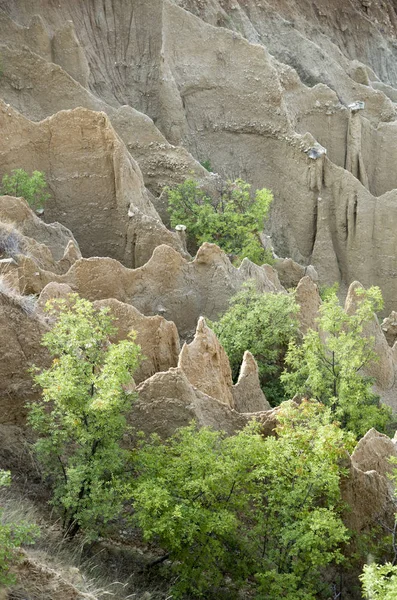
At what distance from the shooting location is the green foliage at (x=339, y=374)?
18188 mm

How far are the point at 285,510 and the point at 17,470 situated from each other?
4.10 m

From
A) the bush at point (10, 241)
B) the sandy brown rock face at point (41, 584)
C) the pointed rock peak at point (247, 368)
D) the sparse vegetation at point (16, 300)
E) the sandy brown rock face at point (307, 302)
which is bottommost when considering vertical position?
Answer: the sandy brown rock face at point (41, 584)

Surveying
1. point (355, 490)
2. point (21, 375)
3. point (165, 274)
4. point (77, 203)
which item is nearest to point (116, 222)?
point (77, 203)

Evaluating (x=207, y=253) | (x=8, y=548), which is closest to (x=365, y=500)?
(x=8, y=548)

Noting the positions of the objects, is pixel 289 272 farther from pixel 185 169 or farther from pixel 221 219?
pixel 185 169

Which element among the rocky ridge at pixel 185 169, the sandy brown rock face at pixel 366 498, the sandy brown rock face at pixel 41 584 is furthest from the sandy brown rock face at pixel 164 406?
the sandy brown rock face at pixel 41 584

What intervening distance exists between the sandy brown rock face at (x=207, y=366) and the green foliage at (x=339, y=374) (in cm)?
245

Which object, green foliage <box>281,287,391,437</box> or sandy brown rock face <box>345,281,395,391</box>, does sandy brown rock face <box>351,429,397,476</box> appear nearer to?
green foliage <box>281,287,391,437</box>

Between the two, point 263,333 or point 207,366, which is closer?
point 207,366

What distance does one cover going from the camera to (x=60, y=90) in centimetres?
2978

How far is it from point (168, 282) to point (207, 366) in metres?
5.22

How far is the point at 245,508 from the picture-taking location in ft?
41.0

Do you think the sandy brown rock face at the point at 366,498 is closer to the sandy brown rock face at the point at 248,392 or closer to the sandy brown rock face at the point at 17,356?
the sandy brown rock face at the point at 248,392

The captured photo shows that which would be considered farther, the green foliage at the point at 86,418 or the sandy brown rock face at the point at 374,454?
the sandy brown rock face at the point at 374,454
